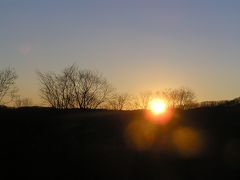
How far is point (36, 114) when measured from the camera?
27.4m

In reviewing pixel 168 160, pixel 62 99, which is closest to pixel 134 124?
pixel 168 160

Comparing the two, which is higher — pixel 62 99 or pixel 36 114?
pixel 62 99

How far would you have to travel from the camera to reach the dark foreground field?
22641 mm

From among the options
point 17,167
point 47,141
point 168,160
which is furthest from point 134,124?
point 17,167

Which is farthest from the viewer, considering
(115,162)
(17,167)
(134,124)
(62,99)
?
(62,99)

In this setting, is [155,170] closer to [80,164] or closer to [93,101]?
[80,164]

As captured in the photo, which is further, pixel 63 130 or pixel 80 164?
pixel 63 130

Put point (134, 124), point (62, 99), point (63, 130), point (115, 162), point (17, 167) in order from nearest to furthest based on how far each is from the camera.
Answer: point (17, 167), point (115, 162), point (63, 130), point (134, 124), point (62, 99)

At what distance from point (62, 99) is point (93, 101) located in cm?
464

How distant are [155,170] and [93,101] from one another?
5720 centimetres

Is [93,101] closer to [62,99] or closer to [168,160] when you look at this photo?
[62,99]

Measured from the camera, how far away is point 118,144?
84.0 feet

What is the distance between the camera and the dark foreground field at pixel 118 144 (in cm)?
2264

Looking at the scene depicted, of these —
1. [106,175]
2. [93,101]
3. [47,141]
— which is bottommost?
[106,175]
